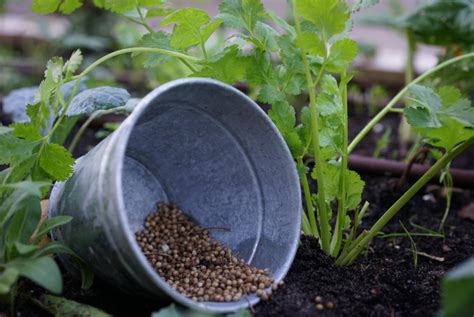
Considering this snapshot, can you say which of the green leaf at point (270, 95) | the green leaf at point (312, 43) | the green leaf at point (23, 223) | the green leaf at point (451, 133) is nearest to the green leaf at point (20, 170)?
the green leaf at point (23, 223)

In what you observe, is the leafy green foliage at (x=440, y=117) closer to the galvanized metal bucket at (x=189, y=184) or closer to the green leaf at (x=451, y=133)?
the green leaf at (x=451, y=133)

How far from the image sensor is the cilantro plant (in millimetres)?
1436

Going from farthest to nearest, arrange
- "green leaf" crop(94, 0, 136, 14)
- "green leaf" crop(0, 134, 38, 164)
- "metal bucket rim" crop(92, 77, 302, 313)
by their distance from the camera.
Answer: "green leaf" crop(94, 0, 136, 14)
"green leaf" crop(0, 134, 38, 164)
"metal bucket rim" crop(92, 77, 302, 313)

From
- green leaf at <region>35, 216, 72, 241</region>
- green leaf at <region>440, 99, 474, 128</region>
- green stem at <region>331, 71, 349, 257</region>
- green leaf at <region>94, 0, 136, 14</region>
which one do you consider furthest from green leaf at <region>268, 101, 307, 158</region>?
green leaf at <region>35, 216, 72, 241</region>

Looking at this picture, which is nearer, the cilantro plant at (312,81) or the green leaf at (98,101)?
the cilantro plant at (312,81)

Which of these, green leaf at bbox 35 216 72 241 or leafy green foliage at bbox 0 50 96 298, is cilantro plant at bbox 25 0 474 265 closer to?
leafy green foliage at bbox 0 50 96 298

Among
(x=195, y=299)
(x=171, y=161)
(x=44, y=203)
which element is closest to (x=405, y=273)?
(x=195, y=299)

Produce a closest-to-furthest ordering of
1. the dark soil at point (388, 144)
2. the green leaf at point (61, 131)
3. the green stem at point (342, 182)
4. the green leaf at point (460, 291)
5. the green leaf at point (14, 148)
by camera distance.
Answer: the green leaf at point (460, 291) → the green leaf at point (14, 148) → the green stem at point (342, 182) → the green leaf at point (61, 131) → the dark soil at point (388, 144)

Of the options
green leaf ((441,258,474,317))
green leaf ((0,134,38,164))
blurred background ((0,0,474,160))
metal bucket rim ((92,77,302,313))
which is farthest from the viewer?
blurred background ((0,0,474,160))

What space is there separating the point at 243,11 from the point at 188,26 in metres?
0.14

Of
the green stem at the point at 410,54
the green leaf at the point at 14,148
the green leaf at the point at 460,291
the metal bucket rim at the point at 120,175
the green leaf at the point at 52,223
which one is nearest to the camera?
the green leaf at the point at 460,291

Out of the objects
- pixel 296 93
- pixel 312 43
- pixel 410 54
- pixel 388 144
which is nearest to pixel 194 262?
pixel 296 93

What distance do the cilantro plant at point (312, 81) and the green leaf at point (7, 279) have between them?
473 millimetres

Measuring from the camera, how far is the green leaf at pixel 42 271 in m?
1.16
